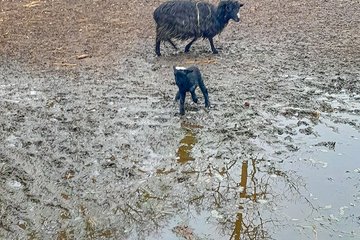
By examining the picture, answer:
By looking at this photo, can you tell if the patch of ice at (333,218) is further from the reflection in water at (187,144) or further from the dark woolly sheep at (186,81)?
the dark woolly sheep at (186,81)

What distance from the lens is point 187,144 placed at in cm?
679

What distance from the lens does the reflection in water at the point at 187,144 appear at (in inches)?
255

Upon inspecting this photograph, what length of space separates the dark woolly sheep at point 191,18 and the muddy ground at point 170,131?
0.41 meters

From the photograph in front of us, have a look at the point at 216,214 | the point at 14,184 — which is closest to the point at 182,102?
the point at 216,214

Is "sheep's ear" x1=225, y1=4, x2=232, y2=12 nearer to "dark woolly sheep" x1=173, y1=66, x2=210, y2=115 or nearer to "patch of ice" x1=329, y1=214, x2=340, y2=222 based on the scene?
"dark woolly sheep" x1=173, y1=66, x2=210, y2=115

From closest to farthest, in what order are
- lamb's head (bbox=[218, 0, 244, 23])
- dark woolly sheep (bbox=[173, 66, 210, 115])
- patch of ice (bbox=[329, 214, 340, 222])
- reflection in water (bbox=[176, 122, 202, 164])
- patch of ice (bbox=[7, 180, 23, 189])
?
1. patch of ice (bbox=[329, 214, 340, 222])
2. patch of ice (bbox=[7, 180, 23, 189])
3. reflection in water (bbox=[176, 122, 202, 164])
4. dark woolly sheep (bbox=[173, 66, 210, 115])
5. lamb's head (bbox=[218, 0, 244, 23])

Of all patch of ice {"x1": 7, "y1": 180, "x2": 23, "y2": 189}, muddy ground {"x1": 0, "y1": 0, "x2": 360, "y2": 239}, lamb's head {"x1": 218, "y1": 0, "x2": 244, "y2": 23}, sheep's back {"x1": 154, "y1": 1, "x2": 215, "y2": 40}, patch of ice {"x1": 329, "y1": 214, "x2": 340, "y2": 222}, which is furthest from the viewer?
lamb's head {"x1": 218, "y1": 0, "x2": 244, "y2": 23}

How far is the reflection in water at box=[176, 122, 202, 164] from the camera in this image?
6.48m

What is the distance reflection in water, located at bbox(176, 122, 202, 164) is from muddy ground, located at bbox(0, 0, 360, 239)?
0.07ft

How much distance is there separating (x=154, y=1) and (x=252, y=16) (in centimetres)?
243

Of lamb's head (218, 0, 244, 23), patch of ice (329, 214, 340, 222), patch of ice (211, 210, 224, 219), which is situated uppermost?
lamb's head (218, 0, 244, 23)

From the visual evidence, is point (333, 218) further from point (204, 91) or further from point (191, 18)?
point (191, 18)

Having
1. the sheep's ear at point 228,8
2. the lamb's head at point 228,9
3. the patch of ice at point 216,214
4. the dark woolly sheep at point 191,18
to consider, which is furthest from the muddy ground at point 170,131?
the sheep's ear at point 228,8

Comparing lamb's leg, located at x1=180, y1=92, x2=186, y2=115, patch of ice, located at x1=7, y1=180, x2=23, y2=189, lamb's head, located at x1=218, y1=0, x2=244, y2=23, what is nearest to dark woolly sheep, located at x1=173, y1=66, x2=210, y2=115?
lamb's leg, located at x1=180, y1=92, x2=186, y2=115
